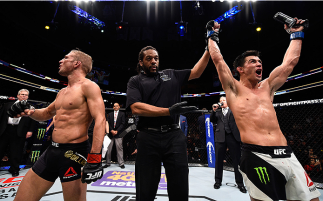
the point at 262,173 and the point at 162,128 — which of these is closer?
the point at 262,173

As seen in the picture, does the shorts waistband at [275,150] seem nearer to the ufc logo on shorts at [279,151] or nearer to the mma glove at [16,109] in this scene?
the ufc logo on shorts at [279,151]

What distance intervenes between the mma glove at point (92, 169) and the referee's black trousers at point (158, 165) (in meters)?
0.33

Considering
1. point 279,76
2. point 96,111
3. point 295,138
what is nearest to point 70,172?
point 96,111

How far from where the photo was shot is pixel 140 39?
14.8m

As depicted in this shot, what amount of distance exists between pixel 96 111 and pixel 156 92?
1.93ft

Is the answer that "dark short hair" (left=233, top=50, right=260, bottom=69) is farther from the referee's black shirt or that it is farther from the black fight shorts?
the black fight shorts

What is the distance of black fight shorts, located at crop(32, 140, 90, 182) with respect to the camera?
4.66 feet

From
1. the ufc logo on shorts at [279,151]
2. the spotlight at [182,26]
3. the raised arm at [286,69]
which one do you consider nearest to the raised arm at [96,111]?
the ufc logo on shorts at [279,151]

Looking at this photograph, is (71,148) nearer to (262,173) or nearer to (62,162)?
(62,162)

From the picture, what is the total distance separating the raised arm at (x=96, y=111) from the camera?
144 cm

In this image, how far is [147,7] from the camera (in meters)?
12.4

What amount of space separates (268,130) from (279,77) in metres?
0.64

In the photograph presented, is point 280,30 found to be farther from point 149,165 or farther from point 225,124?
point 149,165

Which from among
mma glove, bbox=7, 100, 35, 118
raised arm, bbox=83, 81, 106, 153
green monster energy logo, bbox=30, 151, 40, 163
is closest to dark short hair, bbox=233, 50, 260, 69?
raised arm, bbox=83, 81, 106, 153
